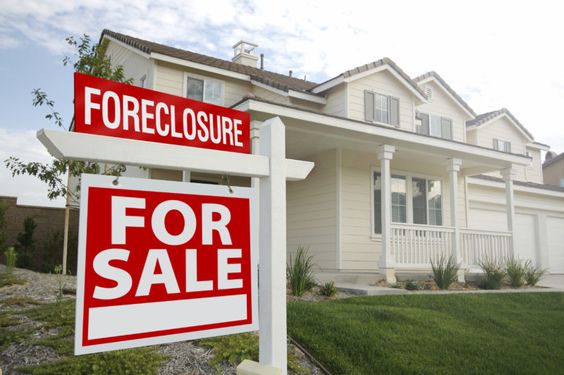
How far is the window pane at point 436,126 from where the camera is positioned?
15.2 m

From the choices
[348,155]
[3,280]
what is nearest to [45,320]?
[3,280]

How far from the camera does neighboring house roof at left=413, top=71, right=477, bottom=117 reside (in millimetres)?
15281

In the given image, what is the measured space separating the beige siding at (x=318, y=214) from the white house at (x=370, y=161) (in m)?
0.03

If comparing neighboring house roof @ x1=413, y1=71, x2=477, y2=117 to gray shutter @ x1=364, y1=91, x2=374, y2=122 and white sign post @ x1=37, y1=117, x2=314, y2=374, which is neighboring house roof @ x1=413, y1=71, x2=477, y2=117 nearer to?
gray shutter @ x1=364, y1=91, x2=374, y2=122

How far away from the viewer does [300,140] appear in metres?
10.6

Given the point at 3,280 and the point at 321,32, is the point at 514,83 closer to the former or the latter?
the point at 321,32

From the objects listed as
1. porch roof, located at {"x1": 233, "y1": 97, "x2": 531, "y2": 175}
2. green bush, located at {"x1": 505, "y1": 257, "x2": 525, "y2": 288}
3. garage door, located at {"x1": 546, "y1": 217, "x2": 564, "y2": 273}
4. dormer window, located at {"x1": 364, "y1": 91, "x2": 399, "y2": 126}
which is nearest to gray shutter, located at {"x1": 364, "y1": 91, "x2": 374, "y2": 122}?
dormer window, located at {"x1": 364, "y1": 91, "x2": 399, "y2": 126}

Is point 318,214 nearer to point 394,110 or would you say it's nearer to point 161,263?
point 394,110

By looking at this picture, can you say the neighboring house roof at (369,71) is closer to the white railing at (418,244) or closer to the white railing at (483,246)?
the white railing at (418,244)

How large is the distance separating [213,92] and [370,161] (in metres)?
4.65

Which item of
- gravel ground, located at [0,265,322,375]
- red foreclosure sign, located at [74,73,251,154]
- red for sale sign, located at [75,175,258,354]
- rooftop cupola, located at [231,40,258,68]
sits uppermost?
rooftop cupola, located at [231,40,258,68]

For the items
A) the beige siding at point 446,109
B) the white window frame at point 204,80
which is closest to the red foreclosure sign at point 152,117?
the white window frame at point 204,80

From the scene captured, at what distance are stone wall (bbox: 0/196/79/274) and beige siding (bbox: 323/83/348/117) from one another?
7901 mm

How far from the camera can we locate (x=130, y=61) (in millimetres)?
13914
